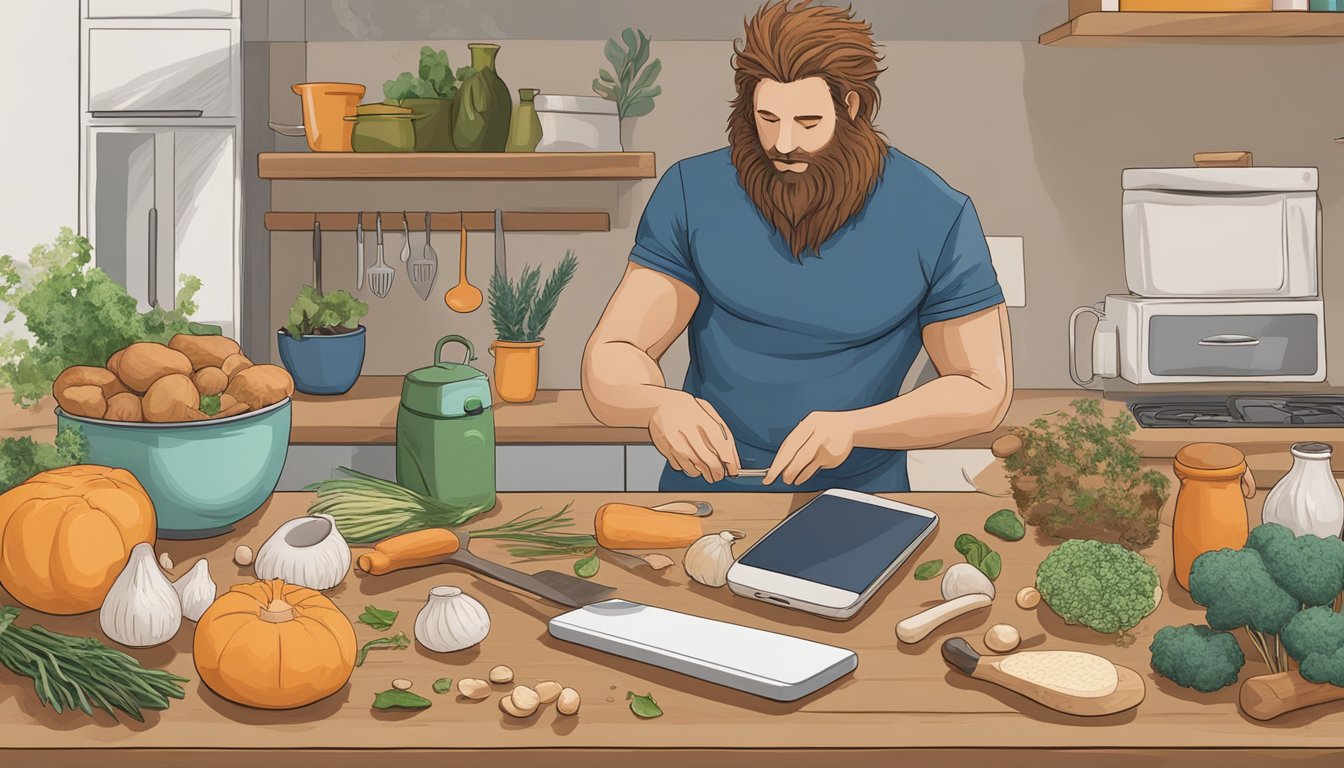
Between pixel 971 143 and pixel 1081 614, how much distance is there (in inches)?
88.8

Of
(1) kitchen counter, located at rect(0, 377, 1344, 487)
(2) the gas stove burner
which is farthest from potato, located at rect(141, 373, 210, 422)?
(2) the gas stove burner

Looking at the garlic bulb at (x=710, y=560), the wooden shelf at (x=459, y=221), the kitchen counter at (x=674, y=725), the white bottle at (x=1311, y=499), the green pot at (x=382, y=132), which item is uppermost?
the green pot at (x=382, y=132)

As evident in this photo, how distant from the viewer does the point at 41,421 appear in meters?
2.53

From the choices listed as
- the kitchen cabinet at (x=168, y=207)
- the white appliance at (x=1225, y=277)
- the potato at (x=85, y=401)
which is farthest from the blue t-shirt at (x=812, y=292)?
the kitchen cabinet at (x=168, y=207)

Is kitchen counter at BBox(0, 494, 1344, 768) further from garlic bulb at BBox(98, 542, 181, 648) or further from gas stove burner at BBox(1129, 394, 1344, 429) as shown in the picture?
gas stove burner at BBox(1129, 394, 1344, 429)

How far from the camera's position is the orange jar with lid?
1184 millimetres

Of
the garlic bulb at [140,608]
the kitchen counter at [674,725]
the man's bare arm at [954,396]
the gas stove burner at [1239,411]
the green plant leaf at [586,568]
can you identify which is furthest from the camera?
the gas stove burner at [1239,411]

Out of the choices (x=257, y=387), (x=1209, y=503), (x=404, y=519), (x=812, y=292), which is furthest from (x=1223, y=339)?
(x=257, y=387)

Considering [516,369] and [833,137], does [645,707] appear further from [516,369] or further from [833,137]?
[516,369]

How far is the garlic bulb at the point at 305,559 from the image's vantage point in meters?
1.17

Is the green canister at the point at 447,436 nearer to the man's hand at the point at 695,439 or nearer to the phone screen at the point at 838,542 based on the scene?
the man's hand at the point at 695,439

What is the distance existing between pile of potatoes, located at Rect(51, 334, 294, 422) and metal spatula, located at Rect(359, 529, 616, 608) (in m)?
0.21

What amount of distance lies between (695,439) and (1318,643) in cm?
79

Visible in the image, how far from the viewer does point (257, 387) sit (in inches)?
50.8
